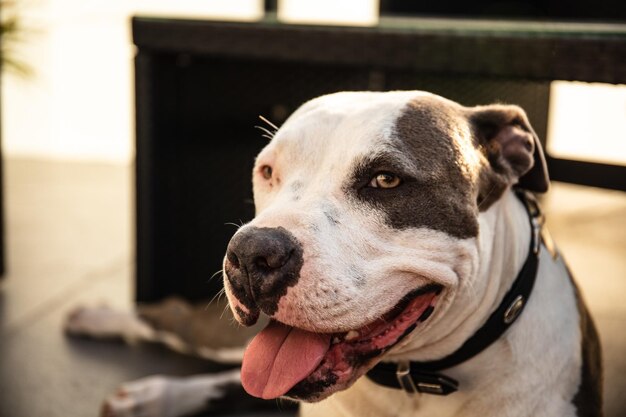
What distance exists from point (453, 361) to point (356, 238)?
0.43 meters

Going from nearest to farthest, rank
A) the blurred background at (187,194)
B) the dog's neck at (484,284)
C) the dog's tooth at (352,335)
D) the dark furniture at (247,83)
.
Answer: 1. the dog's tooth at (352,335)
2. the dog's neck at (484,284)
3. the dark furniture at (247,83)
4. the blurred background at (187,194)

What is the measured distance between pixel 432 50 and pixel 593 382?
3.59 feet

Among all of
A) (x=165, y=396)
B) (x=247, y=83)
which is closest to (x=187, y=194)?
(x=247, y=83)

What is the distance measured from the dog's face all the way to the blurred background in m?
0.67

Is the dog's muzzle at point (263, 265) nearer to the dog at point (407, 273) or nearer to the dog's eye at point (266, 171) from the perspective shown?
the dog at point (407, 273)

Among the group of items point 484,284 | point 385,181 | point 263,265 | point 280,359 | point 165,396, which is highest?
point 385,181

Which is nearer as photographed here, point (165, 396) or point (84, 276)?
point (165, 396)

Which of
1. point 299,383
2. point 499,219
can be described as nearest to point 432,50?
point 499,219

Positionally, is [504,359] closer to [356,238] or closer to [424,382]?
[424,382]

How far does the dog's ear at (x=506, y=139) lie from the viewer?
2.12 m

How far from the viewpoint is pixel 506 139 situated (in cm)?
215

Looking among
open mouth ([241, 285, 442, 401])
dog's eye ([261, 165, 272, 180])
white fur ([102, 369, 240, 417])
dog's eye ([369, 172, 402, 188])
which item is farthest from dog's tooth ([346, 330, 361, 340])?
white fur ([102, 369, 240, 417])

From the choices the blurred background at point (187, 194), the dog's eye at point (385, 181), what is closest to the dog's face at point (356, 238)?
the dog's eye at point (385, 181)

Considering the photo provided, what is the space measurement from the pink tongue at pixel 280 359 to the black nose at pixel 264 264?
123mm
